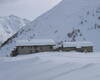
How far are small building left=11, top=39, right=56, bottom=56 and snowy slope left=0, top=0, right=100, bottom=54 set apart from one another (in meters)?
70.8

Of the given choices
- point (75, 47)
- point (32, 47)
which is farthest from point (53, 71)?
point (32, 47)

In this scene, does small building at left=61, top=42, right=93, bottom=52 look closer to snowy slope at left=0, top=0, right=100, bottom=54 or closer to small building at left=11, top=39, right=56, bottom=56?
small building at left=11, top=39, right=56, bottom=56

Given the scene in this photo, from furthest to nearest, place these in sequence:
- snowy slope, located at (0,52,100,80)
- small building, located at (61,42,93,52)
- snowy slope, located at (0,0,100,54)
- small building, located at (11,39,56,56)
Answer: snowy slope, located at (0,0,100,54) → small building, located at (61,42,93,52) → small building, located at (11,39,56,56) → snowy slope, located at (0,52,100,80)

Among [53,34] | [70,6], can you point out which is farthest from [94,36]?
[70,6]

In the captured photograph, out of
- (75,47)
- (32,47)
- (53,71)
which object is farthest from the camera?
(32,47)

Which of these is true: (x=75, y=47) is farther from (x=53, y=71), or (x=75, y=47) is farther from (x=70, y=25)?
(x=70, y=25)

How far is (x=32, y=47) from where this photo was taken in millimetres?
48250

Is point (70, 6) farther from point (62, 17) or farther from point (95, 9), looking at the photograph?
point (95, 9)

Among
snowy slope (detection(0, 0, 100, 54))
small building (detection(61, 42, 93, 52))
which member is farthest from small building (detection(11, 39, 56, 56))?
snowy slope (detection(0, 0, 100, 54))

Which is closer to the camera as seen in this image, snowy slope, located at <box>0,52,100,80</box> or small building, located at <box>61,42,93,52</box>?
snowy slope, located at <box>0,52,100,80</box>

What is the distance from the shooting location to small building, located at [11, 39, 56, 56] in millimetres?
46500

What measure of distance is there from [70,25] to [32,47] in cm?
11699

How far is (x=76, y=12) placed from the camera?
18138 cm

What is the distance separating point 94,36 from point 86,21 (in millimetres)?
35017
